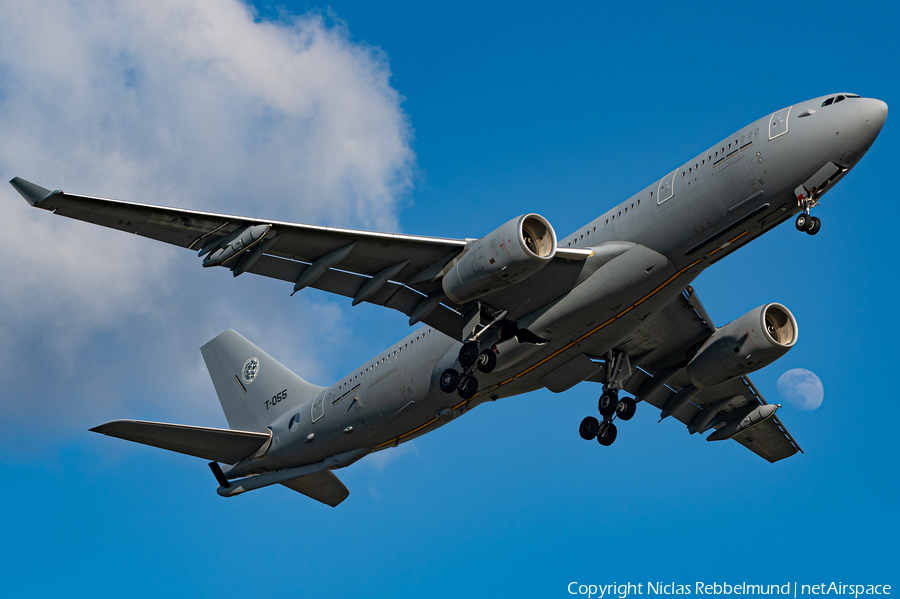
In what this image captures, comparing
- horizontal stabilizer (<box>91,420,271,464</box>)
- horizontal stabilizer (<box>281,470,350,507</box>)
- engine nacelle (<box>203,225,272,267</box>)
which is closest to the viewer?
engine nacelle (<box>203,225,272,267</box>)

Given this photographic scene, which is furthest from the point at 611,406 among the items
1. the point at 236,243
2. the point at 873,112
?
the point at 236,243

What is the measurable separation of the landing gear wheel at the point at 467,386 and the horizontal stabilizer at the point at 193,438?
9372 mm

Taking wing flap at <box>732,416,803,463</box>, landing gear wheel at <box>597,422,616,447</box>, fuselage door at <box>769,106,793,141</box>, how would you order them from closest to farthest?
1. fuselage door at <box>769,106,793,141</box>
2. landing gear wheel at <box>597,422,616,447</box>
3. wing flap at <box>732,416,803,463</box>

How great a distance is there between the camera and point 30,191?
17.5 metres

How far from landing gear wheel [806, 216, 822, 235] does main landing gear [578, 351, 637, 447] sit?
7801 millimetres

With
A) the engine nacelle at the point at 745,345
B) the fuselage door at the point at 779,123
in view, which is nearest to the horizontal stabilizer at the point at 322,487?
the engine nacelle at the point at 745,345

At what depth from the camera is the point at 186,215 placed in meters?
19.3

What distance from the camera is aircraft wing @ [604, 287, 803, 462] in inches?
992

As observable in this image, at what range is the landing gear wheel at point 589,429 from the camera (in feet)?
83.9

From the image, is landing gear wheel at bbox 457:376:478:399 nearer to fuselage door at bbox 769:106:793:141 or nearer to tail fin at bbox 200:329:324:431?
tail fin at bbox 200:329:324:431

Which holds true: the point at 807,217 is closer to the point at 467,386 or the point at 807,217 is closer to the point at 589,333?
the point at 589,333

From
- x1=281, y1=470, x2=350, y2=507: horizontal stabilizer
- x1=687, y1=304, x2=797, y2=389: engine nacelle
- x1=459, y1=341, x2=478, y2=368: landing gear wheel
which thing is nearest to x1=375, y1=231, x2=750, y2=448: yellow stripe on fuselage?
x1=459, y1=341, x2=478, y2=368: landing gear wheel

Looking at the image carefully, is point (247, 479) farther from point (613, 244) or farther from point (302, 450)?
point (613, 244)

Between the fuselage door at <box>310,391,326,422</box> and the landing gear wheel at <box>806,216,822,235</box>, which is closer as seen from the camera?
the landing gear wheel at <box>806,216,822,235</box>
